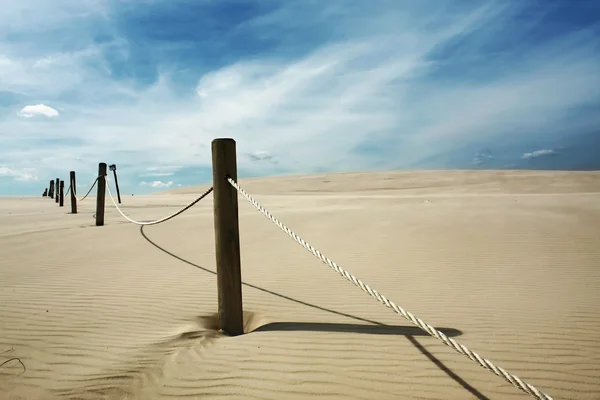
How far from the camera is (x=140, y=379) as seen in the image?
8.26 ft

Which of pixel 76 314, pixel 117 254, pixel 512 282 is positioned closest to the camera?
pixel 76 314

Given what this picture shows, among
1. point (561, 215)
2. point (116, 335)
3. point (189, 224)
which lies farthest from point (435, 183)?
point (116, 335)

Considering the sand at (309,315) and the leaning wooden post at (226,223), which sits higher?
the leaning wooden post at (226,223)

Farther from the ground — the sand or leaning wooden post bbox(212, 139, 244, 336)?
leaning wooden post bbox(212, 139, 244, 336)

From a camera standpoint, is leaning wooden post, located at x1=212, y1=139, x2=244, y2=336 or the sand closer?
the sand

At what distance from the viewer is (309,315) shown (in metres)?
3.75

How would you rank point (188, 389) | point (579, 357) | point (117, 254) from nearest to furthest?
point (188, 389) → point (579, 357) → point (117, 254)

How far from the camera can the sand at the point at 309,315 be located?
2484 mm

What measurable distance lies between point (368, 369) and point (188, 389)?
4.14 feet

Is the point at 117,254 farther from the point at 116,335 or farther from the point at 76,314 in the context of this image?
the point at 116,335

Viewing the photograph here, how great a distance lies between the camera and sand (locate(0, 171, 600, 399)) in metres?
2.48

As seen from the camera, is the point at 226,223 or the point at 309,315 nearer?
the point at 226,223

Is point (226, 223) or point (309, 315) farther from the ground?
point (226, 223)

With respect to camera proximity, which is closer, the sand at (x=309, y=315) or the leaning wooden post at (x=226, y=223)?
the sand at (x=309, y=315)
